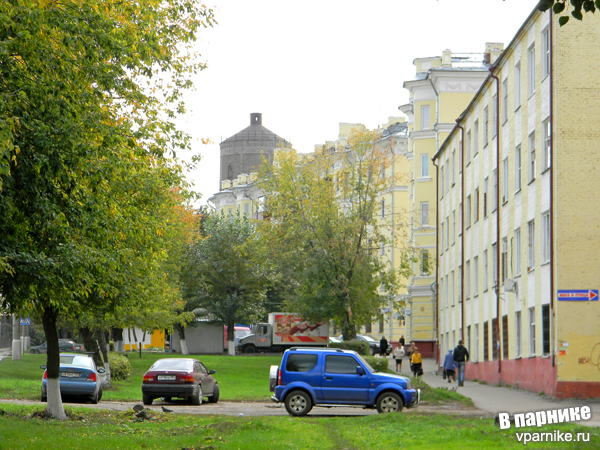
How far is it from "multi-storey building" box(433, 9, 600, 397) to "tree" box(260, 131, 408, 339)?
791 cm

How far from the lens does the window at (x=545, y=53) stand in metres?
28.0

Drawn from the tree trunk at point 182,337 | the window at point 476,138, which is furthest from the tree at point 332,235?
the tree trunk at point 182,337

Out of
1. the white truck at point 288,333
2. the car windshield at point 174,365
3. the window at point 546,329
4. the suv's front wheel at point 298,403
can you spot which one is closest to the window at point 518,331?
the window at point 546,329

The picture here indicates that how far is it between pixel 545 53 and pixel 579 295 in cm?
806

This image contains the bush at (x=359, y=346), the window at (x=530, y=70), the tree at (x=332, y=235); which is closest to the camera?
the window at (x=530, y=70)

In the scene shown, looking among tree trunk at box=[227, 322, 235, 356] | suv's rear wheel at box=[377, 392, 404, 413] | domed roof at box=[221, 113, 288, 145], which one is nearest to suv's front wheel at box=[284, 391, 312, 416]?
suv's rear wheel at box=[377, 392, 404, 413]

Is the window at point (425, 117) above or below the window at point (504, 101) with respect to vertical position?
above

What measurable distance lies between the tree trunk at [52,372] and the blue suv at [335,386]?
5.30 m

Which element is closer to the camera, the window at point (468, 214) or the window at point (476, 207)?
the window at point (476, 207)

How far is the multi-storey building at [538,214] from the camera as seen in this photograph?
1017 inches

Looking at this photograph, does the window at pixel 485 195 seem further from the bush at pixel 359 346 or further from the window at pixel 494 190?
the bush at pixel 359 346

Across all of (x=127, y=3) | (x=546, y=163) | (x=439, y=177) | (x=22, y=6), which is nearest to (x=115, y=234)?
(x=127, y=3)

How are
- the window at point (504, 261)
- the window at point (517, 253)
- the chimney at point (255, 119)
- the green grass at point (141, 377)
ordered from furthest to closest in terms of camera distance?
1. the chimney at point (255, 119)
2. the window at point (504, 261)
3. the window at point (517, 253)
4. the green grass at point (141, 377)

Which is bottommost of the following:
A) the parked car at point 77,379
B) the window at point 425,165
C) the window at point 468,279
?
the parked car at point 77,379
